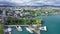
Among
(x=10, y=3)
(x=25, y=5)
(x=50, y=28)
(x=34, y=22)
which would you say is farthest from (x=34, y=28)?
(x=10, y=3)

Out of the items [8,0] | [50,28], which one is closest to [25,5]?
[8,0]

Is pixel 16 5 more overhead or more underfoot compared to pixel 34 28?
more overhead

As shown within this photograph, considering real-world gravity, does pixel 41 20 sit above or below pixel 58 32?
above

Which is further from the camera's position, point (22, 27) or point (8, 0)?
point (8, 0)

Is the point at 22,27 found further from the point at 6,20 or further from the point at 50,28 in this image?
the point at 50,28

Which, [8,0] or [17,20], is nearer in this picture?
[17,20]

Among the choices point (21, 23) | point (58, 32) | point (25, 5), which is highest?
point (25, 5)

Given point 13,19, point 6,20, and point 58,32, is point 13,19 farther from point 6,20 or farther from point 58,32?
point 58,32
